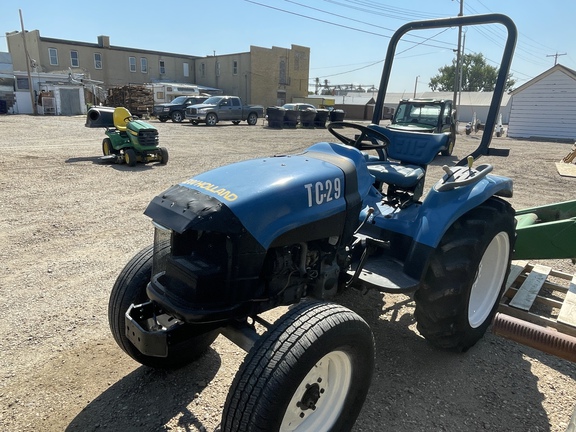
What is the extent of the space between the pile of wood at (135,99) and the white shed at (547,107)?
22877mm

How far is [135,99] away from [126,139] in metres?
20.6

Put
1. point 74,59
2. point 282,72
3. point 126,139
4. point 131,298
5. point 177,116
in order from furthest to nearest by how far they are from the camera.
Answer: point 282,72, point 74,59, point 177,116, point 126,139, point 131,298

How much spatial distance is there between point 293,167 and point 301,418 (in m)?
1.19

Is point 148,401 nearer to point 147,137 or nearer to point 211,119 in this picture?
point 147,137

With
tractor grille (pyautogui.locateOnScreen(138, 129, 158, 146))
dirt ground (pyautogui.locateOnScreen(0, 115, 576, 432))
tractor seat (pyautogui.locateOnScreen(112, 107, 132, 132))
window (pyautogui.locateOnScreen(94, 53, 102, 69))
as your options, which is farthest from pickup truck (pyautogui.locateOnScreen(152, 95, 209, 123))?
window (pyautogui.locateOnScreen(94, 53, 102, 69))

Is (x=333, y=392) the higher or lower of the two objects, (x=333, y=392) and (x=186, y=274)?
the lower

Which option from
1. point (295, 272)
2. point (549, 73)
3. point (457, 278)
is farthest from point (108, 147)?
point (549, 73)

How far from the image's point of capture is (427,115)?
1299 cm

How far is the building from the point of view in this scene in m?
39.0

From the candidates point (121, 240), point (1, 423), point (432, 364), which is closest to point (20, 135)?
point (121, 240)

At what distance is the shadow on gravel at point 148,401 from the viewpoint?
6.97ft

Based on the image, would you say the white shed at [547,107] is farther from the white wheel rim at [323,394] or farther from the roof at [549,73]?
the white wheel rim at [323,394]

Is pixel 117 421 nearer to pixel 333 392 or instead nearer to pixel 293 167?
pixel 333 392

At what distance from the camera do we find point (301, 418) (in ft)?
6.04
